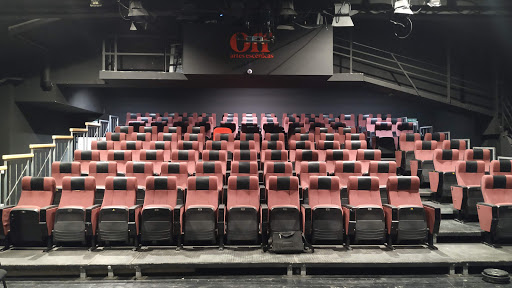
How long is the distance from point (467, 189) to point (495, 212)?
546 mm

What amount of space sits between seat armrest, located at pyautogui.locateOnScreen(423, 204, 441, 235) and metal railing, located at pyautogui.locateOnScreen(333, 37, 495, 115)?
168 inches

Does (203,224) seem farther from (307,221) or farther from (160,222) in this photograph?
(307,221)

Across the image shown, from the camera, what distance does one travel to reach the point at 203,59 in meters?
7.13

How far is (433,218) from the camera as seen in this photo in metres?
3.83

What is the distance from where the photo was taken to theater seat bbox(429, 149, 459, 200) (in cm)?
486

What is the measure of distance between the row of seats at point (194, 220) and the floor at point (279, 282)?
1.82ft

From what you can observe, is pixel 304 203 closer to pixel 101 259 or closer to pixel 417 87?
pixel 101 259

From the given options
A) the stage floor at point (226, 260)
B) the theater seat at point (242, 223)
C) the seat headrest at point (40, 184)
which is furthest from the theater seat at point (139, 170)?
the theater seat at point (242, 223)

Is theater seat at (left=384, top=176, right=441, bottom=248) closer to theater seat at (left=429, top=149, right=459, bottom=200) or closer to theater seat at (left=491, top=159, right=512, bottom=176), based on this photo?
theater seat at (left=429, top=149, right=459, bottom=200)

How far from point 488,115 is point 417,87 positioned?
61.9 inches

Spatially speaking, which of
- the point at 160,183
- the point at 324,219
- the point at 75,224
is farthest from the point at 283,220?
the point at 75,224

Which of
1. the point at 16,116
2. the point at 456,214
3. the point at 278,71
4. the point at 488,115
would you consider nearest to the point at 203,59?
the point at 278,71

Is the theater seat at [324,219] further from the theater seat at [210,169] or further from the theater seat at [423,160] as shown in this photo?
the theater seat at [423,160]

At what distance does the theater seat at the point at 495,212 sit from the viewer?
389cm
